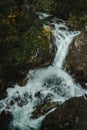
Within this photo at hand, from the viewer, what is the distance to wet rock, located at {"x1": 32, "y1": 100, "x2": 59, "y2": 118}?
896cm

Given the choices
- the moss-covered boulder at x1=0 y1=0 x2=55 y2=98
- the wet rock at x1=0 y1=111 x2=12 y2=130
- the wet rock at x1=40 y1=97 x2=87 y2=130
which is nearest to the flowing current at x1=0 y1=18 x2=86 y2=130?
the wet rock at x1=0 y1=111 x2=12 y2=130

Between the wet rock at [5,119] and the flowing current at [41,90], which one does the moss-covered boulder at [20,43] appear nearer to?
the flowing current at [41,90]

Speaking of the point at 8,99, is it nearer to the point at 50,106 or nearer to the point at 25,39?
the point at 50,106

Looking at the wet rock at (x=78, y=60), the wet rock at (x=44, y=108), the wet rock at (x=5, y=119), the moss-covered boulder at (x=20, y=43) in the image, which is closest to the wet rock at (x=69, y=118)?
the wet rock at (x=44, y=108)

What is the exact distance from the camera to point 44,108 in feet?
29.9

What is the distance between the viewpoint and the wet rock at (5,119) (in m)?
8.77

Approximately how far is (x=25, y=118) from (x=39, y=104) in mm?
634

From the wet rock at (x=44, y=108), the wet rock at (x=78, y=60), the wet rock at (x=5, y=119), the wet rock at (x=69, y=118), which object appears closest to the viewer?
the wet rock at (x=69, y=118)

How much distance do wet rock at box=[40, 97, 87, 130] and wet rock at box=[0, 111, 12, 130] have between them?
1.12m

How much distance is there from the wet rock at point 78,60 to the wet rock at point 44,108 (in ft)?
5.49

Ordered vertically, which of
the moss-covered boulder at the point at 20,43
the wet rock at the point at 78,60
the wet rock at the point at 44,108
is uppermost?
the moss-covered boulder at the point at 20,43

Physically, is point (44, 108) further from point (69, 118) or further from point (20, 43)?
point (20, 43)

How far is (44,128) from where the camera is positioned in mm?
8148

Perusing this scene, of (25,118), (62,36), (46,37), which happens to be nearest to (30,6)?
(46,37)
